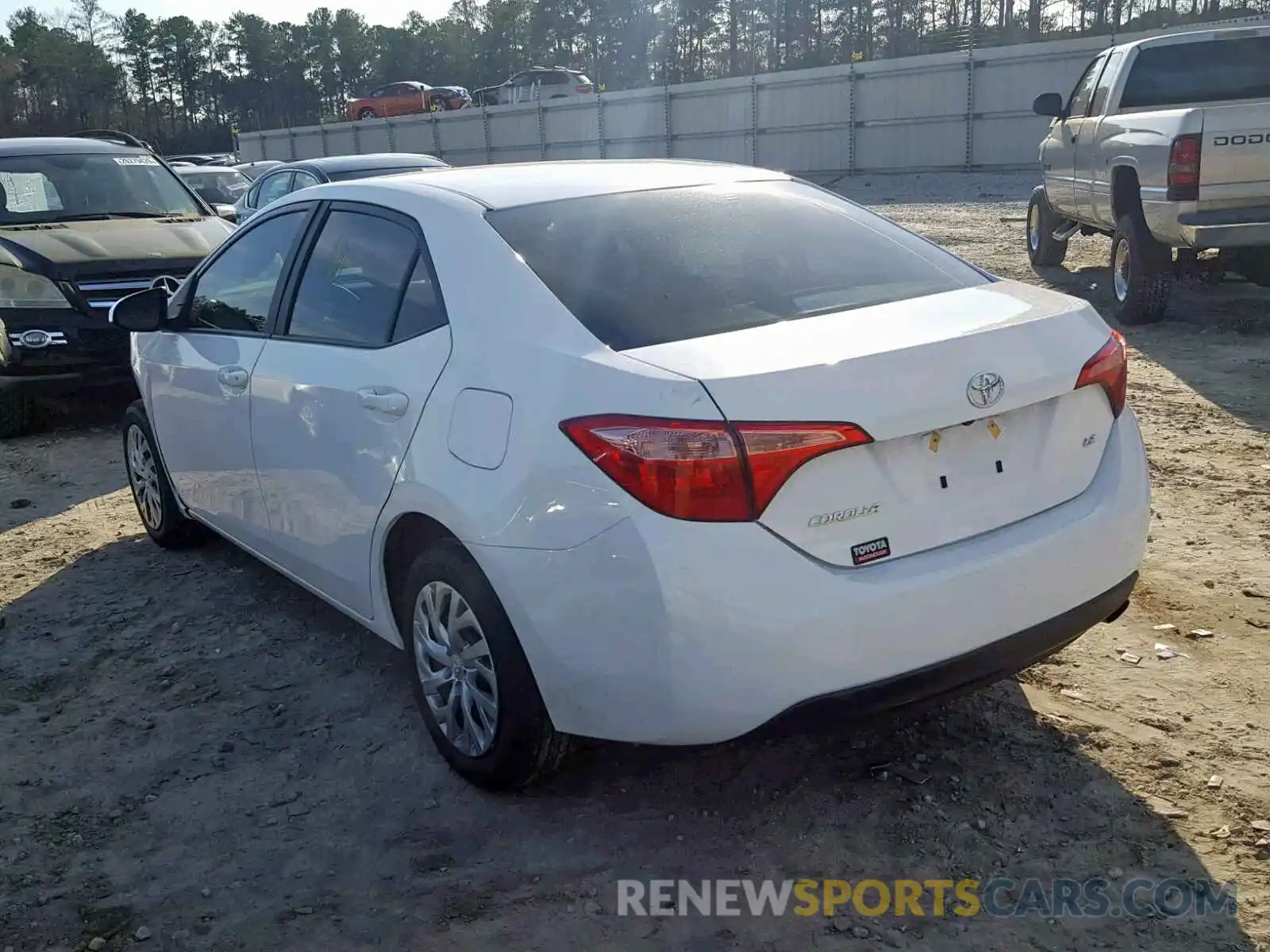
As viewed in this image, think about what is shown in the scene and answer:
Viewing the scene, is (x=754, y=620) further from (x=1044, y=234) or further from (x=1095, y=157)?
(x=1044, y=234)

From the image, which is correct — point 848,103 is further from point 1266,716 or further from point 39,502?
point 1266,716

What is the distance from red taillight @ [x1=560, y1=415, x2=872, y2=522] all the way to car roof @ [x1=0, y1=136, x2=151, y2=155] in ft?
27.5

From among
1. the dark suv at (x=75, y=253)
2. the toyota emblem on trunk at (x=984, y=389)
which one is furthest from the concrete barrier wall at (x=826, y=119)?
the toyota emblem on trunk at (x=984, y=389)

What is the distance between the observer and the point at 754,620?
105 inches

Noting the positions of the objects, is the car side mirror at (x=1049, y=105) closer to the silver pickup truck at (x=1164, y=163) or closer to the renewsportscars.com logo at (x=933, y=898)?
the silver pickup truck at (x=1164, y=163)

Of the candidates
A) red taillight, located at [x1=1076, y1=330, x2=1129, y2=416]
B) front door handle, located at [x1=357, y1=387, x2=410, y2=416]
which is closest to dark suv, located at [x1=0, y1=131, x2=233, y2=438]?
front door handle, located at [x1=357, y1=387, x2=410, y2=416]

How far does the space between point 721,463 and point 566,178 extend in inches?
61.3

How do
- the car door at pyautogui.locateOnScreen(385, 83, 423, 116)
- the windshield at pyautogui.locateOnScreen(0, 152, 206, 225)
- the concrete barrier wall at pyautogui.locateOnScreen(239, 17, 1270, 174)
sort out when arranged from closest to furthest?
the windshield at pyautogui.locateOnScreen(0, 152, 206, 225) → the concrete barrier wall at pyautogui.locateOnScreen(239, 17, 1270, 174) → the car door at pyautogui.locateOnScreen(385, 83, 423, 116)

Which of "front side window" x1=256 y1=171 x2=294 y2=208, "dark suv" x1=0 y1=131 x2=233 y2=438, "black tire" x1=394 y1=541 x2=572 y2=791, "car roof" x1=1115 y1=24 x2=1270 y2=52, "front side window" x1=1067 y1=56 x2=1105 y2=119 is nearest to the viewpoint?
"black tire" x1=394 y1=541 x2=572 y2=791

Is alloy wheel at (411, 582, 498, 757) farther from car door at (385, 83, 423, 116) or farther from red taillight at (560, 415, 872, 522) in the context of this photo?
car door at (385, 83, 423, 116)

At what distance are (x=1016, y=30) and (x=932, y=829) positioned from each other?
47785 millimetres

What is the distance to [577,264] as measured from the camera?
328 centimetres

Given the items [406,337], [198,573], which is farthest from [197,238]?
[406,337]

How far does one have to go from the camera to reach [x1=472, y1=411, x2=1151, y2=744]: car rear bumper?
2656 mm
